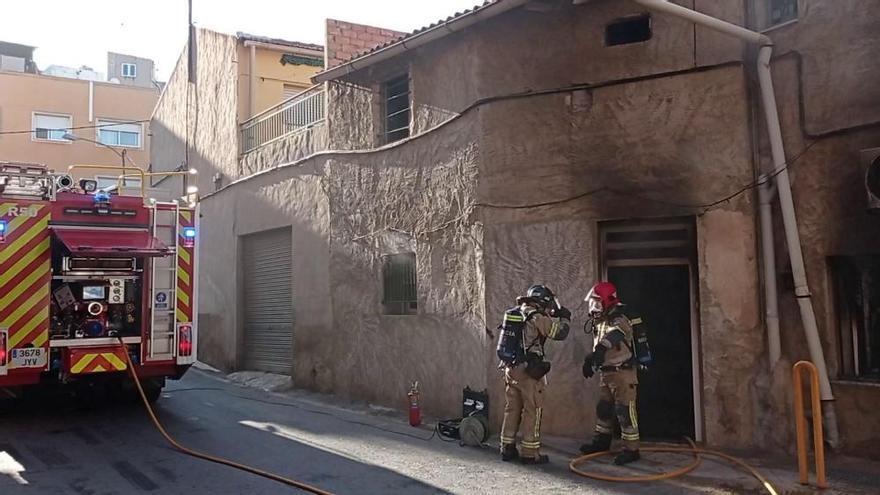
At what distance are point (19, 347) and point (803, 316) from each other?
27.3 feet

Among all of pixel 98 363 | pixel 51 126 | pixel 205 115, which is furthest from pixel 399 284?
pixel 51 126

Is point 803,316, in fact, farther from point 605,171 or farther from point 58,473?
point 58,473

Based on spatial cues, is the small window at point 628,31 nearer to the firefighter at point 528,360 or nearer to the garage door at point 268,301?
the firefighter at point 528,360

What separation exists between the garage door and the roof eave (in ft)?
12.2

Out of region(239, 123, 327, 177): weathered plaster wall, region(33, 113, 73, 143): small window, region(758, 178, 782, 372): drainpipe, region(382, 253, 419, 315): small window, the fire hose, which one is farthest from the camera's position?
region(33, 113, 73, 143): small window

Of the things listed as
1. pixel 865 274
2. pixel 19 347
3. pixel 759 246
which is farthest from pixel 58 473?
pixel 865 274

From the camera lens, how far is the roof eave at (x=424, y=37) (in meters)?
8.35

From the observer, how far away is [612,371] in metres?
7.13

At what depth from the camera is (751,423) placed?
23.8 feet

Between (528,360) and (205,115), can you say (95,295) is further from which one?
(205,115)

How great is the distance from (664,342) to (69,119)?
30309 millimetres

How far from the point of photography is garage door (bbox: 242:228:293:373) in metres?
13.4

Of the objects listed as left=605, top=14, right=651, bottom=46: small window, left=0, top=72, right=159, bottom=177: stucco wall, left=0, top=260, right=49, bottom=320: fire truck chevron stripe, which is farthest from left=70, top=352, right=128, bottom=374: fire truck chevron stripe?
left=0, top=72, right=159, bottom=177: stucco wall

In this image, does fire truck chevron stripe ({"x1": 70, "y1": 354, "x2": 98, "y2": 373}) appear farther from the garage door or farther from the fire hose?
the garage door
